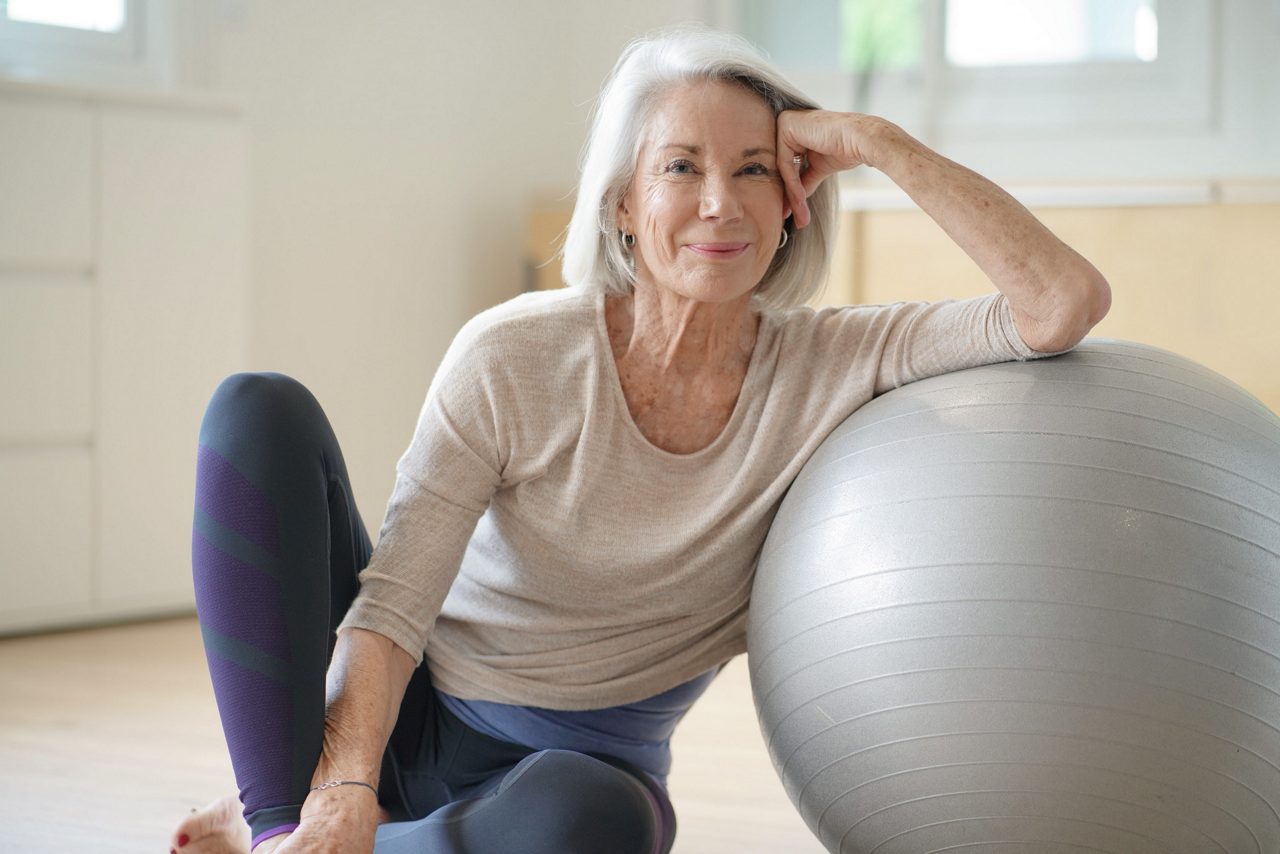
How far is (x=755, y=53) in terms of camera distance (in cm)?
160

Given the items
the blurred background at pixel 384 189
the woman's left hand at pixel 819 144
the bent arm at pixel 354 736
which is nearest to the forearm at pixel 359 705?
the bent arm at pixel 354 736

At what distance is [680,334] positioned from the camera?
5.32 feet

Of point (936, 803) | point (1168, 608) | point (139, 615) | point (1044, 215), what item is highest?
point (1044, 215)

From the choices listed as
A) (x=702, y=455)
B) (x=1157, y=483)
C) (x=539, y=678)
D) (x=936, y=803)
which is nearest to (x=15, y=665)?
(x=539, y=678)

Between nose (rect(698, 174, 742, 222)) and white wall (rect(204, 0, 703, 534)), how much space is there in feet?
8.12

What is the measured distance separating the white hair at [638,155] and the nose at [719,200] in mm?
103

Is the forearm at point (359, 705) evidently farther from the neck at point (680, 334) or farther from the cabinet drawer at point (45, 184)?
the cabinet drawer at point (45, 184)

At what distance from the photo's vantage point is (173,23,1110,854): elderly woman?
1448 mm

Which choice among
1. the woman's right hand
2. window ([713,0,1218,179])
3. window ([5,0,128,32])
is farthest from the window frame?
the woman's right hand

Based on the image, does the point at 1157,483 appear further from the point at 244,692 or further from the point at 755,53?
the point at 244,692

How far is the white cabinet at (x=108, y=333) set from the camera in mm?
3178

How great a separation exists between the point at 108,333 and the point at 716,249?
217 centimetres

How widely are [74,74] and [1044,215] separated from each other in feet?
7.50

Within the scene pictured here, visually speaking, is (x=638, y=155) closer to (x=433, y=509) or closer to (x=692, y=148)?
(x=692, y=148)
